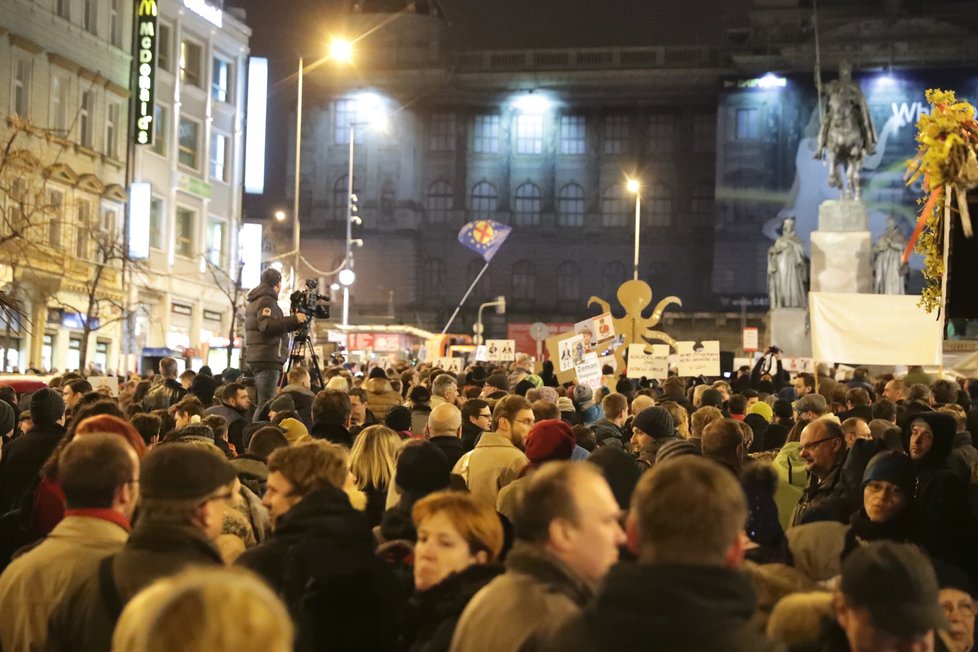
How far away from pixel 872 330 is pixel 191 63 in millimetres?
35256

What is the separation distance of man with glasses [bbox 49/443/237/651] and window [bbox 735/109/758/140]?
245ft

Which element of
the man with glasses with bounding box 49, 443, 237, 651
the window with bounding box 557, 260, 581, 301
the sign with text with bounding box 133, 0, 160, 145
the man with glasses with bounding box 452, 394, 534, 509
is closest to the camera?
the man with glasses with bounding box 49, 443, 237, 651

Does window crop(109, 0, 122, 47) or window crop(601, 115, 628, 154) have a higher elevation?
window crop(601, 115, 628, 154)

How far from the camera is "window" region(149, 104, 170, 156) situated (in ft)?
148

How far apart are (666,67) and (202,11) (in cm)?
4142

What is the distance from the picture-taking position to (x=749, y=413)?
12969 millimetres

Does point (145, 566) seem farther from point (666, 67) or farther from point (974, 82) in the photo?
point (666, 67)

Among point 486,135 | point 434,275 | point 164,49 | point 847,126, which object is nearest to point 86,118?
point 164,49

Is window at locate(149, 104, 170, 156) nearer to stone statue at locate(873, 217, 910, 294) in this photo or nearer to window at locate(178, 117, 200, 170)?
window at locate(178, 117, 200, 170)

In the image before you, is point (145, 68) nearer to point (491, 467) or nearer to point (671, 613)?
point (491, 467)

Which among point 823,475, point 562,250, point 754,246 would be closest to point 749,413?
point 823,475

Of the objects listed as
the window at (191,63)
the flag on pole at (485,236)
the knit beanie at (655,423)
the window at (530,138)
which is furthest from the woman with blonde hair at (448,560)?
the window at (530,138)

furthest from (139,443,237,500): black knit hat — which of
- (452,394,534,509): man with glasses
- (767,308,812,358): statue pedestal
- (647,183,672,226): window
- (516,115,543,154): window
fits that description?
(516,115,543,154): window

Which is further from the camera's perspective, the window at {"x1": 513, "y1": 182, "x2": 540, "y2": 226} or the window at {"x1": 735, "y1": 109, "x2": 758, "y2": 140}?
the window at {"x1": 513, "y1": 182, "x2": 540, "y2": 226}
